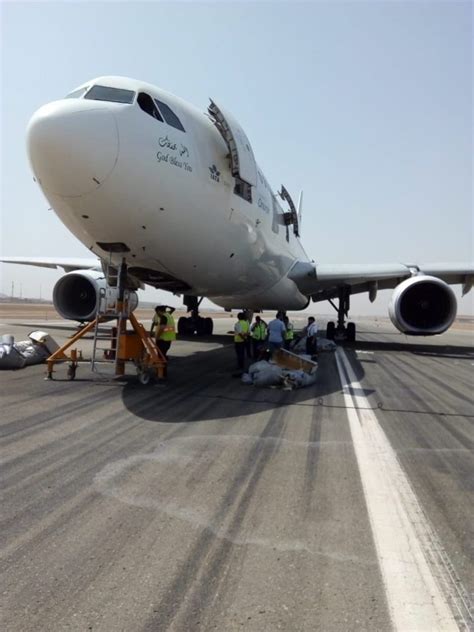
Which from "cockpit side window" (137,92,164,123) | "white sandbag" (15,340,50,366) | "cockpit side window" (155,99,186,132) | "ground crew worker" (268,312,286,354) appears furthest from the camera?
"ground crew worker" (268,312,286,354)

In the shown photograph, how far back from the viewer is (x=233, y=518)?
2.96 m

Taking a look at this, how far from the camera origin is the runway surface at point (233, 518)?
6.81ft

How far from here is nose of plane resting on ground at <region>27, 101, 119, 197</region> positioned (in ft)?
19.3

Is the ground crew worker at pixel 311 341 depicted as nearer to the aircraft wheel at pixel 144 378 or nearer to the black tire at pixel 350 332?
the aircraft wheel at pixel 144 378

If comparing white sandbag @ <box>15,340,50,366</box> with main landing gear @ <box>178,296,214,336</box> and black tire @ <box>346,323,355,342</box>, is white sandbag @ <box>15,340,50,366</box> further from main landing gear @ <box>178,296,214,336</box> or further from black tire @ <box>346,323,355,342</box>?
black tire @ <box>346,323,355,342</box>

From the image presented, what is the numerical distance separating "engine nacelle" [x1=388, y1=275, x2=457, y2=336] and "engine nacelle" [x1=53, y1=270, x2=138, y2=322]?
8328 mm

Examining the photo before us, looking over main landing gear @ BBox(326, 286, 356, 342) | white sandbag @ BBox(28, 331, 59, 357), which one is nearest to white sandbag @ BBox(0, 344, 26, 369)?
white sandbag @ BBox(28, 331, 59, 357)

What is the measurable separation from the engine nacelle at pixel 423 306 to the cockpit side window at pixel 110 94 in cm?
941

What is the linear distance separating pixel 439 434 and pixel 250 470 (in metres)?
2.52

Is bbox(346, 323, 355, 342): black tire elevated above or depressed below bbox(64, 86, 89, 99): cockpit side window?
below

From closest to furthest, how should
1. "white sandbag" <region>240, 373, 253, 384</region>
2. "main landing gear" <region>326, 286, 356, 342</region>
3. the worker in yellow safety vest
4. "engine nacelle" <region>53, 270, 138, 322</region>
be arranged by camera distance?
"white sandbag" <region>240, 373, 253, 384</region> → the worker in yellow safety vest → "engine nacelle" <region>53, 270, 138, 322</region> → "main landing gear" <region>326, 286, 356, 342</region>

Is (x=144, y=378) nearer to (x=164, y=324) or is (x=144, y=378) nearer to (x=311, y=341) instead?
(x=164, y=324)

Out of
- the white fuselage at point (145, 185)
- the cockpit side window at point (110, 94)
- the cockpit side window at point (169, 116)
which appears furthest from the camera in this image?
the cockpit side window at point (169, 116)

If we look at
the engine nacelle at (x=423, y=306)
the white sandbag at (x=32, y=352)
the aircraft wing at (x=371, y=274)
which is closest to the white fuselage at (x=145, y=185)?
the white sandbag at (x=32, y=352)
